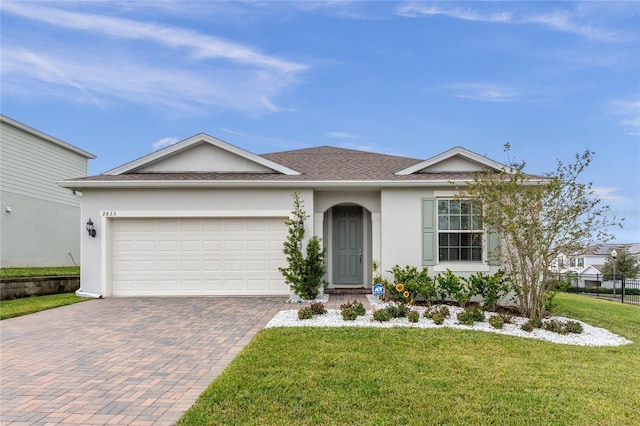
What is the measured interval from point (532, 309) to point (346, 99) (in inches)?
425

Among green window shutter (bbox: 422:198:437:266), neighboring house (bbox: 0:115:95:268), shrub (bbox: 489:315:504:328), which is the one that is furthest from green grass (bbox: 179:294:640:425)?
neighboring house (bbox: 0:115:95:268)

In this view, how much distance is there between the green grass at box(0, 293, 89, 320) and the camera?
8.44m

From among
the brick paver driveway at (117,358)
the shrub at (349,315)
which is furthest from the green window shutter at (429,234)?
the brick paver driveway at (117,358)

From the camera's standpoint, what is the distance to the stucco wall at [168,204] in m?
10.2

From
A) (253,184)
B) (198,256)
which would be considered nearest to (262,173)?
(253,184)

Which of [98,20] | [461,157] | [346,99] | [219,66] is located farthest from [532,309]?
[98,20]

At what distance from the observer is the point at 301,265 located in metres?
9.52

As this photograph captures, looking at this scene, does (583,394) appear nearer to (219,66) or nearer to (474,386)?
(474,386)

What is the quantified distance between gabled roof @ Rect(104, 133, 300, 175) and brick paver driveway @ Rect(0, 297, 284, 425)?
3954 mm

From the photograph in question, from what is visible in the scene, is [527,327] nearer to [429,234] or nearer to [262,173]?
[429,234]

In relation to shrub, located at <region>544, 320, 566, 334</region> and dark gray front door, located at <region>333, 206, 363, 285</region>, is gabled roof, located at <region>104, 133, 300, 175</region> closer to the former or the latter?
dark gray front door, located at <region>333, 206, 363, 285</region>

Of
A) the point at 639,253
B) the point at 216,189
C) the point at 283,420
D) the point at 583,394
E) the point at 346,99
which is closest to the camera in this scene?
the point at 283,420

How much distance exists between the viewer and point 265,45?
13.5 meters

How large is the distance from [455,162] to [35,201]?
16951 mm
